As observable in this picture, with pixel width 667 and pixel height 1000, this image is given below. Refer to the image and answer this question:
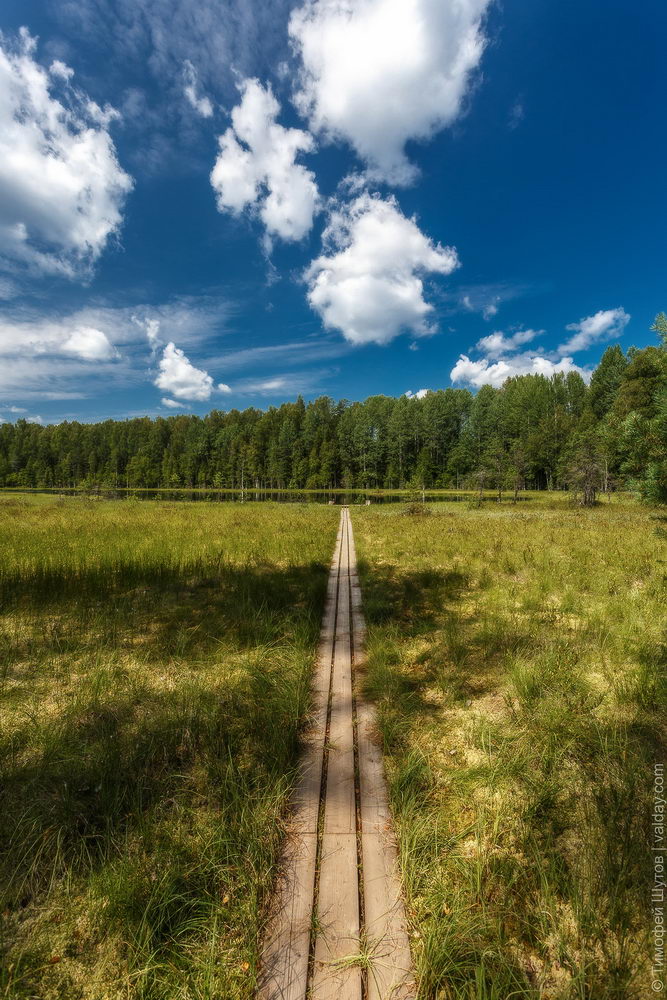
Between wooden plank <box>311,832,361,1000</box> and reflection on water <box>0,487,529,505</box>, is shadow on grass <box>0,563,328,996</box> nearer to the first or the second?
wooden plank <box>311,832,361,1000</box>

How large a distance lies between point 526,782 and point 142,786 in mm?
2657

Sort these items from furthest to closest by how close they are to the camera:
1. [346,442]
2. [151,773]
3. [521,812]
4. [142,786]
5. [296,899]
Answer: [346,442] → [151,773] → [142,786] → [521,812] → [296,899]

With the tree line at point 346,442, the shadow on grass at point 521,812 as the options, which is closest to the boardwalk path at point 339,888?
the shadow on grass at point 521,812

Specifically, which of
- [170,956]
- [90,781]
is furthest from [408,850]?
[90,781]

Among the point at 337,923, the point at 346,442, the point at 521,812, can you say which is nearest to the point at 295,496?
the point at 346,442

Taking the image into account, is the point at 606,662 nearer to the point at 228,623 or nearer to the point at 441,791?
the point at 441,791

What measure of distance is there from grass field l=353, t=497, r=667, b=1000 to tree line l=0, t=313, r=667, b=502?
37.6 meters

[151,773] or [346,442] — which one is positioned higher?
[346,442]

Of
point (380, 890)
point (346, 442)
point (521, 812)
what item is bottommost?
point (380, 890)

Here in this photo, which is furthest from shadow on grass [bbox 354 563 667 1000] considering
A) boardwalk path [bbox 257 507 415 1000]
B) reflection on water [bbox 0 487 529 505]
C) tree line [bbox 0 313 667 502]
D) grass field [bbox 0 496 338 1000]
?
tree line [bbox 0 313 667 502]

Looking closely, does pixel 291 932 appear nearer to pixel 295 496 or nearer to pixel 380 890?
pixel 380 890

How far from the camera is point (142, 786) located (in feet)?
8.23

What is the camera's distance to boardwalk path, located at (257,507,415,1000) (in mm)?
1598

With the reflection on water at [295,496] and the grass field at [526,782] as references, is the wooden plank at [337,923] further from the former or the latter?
the reflection on water at [295,496]
